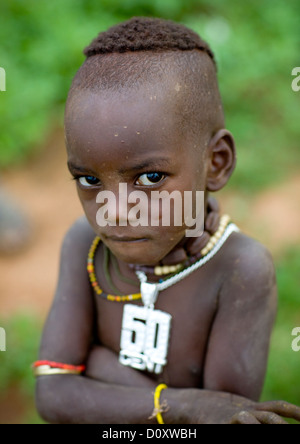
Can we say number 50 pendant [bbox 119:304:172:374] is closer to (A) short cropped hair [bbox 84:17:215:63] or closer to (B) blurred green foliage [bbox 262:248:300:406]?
(A) short cropped hair [bbox 84:17:215:63]

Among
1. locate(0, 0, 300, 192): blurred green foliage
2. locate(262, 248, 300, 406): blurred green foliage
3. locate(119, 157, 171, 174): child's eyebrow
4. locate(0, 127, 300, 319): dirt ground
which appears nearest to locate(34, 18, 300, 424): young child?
locate(119, 157, 171, 174): child's eyebrow

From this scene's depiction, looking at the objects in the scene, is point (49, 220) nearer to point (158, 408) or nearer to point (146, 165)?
point (158, 408)

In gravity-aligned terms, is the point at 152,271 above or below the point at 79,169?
below

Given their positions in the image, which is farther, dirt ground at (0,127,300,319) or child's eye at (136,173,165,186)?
dirt ground at (0,127,300,319)

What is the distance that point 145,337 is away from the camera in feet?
5.90

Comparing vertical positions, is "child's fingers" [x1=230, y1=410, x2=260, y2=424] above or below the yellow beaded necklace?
below

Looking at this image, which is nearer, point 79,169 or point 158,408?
point 79,169

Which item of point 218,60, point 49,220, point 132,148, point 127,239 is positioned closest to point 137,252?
point 127,239

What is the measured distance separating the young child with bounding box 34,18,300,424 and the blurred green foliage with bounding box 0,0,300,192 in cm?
305

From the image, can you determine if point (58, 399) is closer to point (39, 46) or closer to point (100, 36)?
point (100, 36)

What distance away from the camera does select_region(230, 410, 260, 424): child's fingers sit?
1478 millimetres

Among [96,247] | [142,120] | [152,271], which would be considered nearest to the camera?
[142,120]

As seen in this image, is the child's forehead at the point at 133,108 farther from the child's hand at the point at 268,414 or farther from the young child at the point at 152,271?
the child's hand at the point at 268,414

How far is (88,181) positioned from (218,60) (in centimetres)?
475
